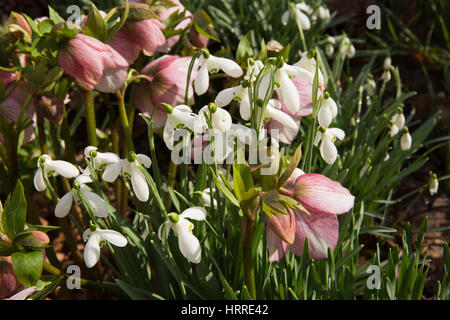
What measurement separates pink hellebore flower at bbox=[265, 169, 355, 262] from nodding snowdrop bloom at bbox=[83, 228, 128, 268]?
212 mm

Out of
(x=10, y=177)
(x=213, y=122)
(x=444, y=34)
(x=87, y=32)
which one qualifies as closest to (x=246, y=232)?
(x=213, y=122)

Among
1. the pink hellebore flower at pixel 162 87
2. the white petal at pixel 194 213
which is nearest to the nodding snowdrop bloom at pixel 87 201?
the white petal at pixel 194 213

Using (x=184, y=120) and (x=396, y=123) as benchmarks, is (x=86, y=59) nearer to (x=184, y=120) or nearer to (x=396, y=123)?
(x=184, y=120)

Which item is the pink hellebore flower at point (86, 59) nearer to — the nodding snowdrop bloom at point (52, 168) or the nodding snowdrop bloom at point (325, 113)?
the nodding snowdrop bloom at point (52, 168)

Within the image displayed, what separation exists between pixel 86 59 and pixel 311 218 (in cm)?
44

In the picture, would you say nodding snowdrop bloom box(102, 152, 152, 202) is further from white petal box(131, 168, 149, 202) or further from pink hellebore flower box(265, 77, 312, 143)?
pink hellebore flower box(265, 77, 312, 143)

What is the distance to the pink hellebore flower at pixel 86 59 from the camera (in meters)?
0.83

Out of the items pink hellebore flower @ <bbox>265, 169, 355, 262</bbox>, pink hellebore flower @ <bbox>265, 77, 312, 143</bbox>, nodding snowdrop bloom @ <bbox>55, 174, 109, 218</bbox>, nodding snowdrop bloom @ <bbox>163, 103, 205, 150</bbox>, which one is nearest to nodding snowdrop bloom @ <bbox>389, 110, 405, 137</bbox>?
pink hellebore flower @ <bbox>265, 77, 312, 143</bbox>

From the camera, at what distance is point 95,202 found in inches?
29.7

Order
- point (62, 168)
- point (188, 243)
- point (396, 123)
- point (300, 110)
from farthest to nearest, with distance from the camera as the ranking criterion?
point (396, 123) < point (300, 110) < point (62, 168) < point (188, 243)

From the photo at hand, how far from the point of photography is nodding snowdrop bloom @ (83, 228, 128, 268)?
70cm

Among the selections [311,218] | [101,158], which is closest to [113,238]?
[101,158]

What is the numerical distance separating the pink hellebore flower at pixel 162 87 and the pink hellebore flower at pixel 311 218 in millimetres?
320
